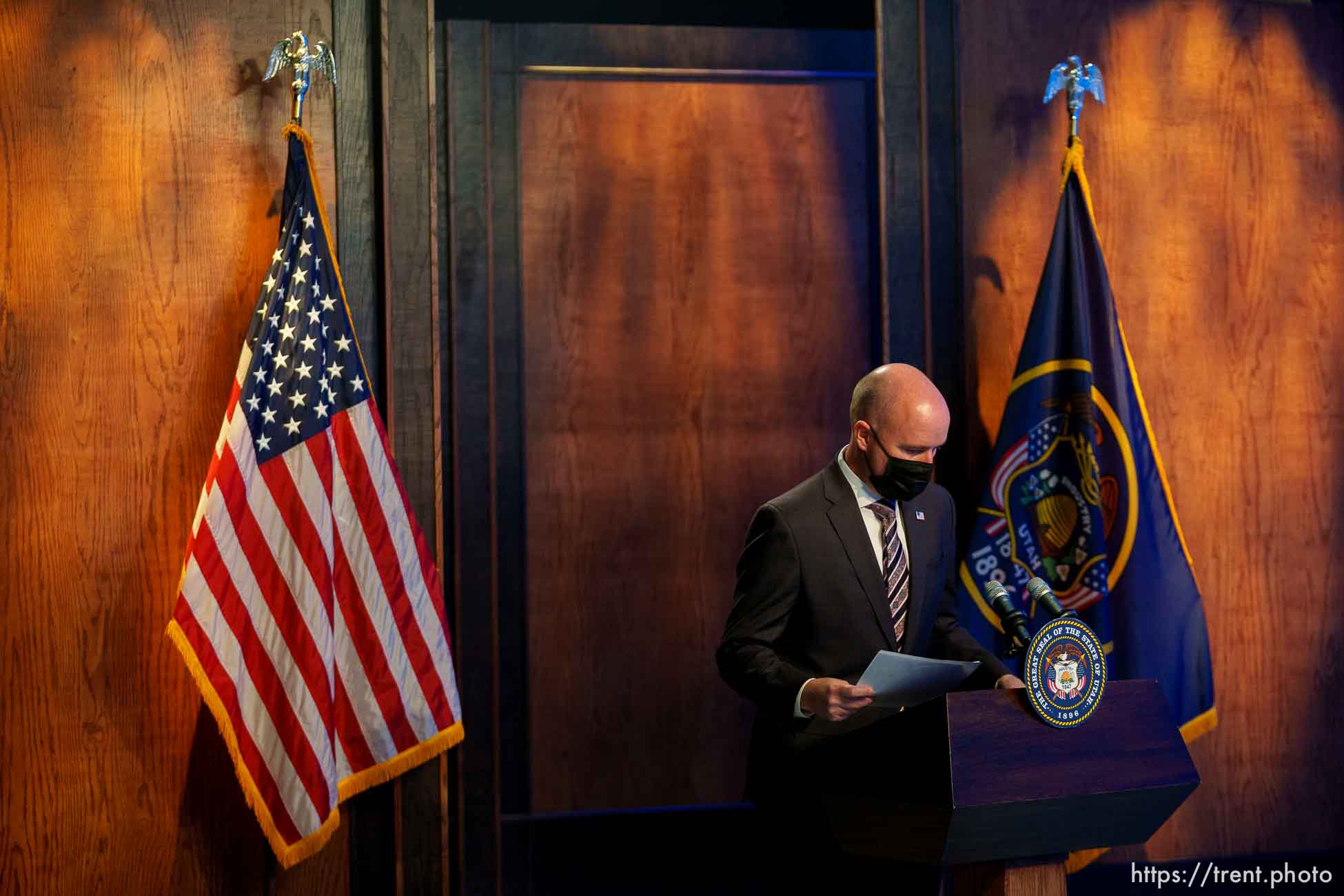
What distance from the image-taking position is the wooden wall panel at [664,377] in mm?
3787

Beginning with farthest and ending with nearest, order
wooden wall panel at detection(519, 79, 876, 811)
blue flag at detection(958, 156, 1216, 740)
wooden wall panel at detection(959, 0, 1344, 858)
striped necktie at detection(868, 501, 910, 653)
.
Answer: wooden wall panel at detection(519, 79, 876, 811)
wooden wall panel at detection(959, 0, 1344, 858)
blue flag at detection(958, 156, 1216, 740)
striped necktie at detection(868, 501, 910, 653)

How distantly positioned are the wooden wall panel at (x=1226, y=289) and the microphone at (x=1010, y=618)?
129cm

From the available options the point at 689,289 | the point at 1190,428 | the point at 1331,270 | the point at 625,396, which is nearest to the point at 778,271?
the point at 689,289

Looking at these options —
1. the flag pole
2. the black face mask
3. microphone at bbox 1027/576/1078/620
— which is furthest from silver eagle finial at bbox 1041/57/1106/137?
microphone at bbox 1027/576/1078/620

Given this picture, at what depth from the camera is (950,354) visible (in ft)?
11.4

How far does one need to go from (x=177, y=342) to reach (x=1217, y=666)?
121 inches

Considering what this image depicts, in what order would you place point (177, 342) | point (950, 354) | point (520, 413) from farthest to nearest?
point (520, 413) < point (950, 354) < point (177, 342)

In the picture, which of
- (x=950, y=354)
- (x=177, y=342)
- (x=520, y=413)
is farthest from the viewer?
(x=520, y=413)

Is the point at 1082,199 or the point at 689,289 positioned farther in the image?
the point at 689,289

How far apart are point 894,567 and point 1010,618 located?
383mm

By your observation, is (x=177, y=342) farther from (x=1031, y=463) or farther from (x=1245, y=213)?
(x=1245, y=213)

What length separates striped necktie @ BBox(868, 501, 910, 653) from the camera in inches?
100.0

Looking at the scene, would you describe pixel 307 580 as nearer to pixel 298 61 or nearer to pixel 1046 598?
pixel 298 61

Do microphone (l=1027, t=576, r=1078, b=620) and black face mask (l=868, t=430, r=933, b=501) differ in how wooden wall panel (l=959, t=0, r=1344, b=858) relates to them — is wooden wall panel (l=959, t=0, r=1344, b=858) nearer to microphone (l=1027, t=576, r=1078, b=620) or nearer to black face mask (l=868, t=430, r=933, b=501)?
black face mask (l=868, t=430, r=933, b=501)
